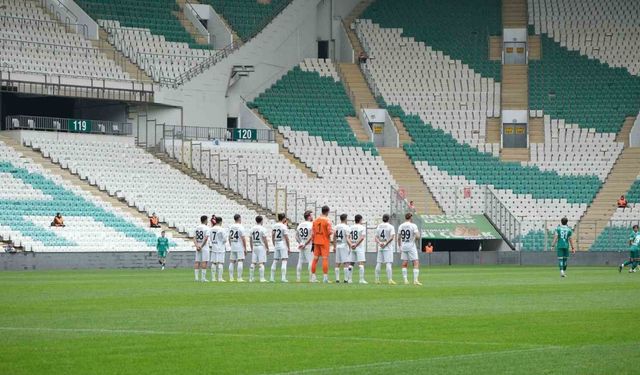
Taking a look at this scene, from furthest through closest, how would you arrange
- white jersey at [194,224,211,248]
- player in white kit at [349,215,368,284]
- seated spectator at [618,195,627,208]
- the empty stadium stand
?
the empty stadium stand → seated spectator at [618,195,627,208] → white jersey at [194,224,211,248] → player in white kit at [349,215,368,284]

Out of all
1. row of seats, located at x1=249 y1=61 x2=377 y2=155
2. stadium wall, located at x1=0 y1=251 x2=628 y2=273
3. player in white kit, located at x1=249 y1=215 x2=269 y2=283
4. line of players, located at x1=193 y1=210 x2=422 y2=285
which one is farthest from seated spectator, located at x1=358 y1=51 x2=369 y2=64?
player in white kit, located at x1=249 y1=215 x2=269 y2=283

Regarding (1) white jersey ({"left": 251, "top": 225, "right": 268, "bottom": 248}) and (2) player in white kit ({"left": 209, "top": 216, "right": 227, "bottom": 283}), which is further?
(2) player in white kit ({"left": 209, "top": 216, "right": 227, "bottom": 283})

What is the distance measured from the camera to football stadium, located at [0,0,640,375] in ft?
122

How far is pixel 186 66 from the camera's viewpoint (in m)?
64.5

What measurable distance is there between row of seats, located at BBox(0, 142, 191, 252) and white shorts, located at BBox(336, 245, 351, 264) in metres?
17.0

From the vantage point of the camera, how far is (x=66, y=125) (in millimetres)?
58750

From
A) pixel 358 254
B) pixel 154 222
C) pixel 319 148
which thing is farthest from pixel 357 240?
pixel 319 148

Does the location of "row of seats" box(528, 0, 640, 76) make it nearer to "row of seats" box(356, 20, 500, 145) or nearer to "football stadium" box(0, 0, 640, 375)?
"football stadium" box(0, 0, 640, 375)

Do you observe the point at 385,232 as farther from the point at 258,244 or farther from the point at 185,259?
the point at 185,259

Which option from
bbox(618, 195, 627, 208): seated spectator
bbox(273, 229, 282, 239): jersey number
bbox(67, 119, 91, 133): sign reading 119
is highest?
bbox(67, 119, 91, 133): sign reading 119

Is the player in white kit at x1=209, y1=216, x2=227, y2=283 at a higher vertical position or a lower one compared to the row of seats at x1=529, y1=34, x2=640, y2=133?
lower

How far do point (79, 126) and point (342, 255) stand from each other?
26.7 meters

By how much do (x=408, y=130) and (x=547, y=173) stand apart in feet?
24.8

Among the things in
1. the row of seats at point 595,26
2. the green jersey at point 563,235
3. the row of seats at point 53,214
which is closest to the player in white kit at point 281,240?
the green jersey at point 563,235
